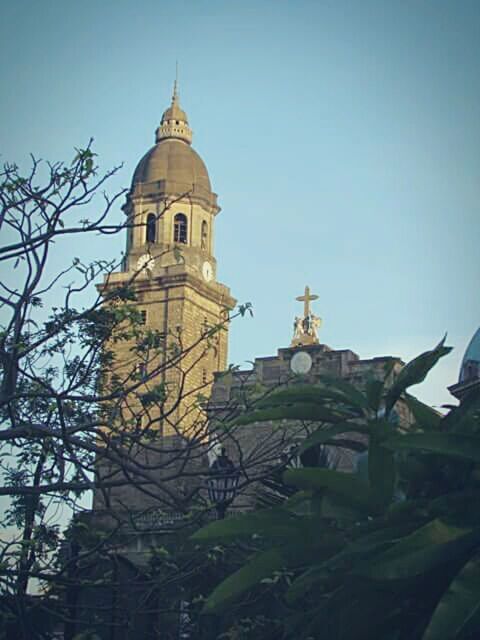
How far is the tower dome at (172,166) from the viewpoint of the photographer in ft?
246

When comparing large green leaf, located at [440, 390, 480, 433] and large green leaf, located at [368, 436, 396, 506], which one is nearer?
Answer: large green leaf, located at [368, 436, 396, 506]

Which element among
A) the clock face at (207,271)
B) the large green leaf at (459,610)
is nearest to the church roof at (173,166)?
the clock face at (207,271)

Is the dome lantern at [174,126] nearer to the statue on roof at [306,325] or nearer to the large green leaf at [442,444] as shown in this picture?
the statue on roof at [306,325]

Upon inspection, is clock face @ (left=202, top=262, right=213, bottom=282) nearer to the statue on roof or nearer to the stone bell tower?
the stone bell tower

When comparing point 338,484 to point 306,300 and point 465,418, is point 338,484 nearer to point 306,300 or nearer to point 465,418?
point 465,418

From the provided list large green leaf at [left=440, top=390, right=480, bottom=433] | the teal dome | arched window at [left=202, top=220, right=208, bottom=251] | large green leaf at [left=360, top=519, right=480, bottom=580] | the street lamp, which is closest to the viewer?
large green leaf at [left=360, top=519, right=480, bottom=580]

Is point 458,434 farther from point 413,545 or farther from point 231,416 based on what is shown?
point 231,416

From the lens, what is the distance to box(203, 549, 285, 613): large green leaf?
30.7ft

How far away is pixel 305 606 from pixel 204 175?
219 feet

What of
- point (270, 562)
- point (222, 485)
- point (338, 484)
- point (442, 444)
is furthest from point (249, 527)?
point (222, 485)

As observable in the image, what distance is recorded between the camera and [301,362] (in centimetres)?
4588

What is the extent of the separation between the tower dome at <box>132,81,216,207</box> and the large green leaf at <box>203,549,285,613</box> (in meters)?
64.7

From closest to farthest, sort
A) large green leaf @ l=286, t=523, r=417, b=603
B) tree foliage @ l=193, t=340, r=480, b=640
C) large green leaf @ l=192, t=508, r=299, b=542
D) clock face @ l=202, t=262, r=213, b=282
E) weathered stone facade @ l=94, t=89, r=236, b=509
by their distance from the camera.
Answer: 1. tree foliage @ l=193, t=340, r=480, b=640
2. large green leaf @ l=286, t=523, r=417, b=603
3. large green leaf @ l=192, t=508, r=299, b=542
4. weathered stone facade @ l=94, t=89, r=236, b=509
5. clock face @ l=202, t=262, r=213, b=282

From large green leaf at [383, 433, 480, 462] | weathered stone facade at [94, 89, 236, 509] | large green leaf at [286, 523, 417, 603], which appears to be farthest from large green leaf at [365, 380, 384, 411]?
weathered stone facade at [94, 89, 236, 509]
